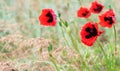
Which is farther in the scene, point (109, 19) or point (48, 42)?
point (48, 42)

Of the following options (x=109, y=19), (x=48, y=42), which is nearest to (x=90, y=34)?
(x=109, y=19)

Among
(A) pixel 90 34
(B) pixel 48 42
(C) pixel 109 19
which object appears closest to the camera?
(A) pixel 90 34

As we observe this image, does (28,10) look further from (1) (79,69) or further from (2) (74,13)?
(1) (79,69)

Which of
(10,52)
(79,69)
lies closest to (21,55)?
(10,52)

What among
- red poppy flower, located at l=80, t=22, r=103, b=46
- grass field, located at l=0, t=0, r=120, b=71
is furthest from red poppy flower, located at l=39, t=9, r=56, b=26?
red poppy flower, located at l=80, t=22, r=103, b=46

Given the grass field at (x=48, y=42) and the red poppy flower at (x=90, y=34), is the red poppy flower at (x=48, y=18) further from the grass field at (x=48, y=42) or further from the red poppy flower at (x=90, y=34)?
the red poppy flower at (x=90, y=34)

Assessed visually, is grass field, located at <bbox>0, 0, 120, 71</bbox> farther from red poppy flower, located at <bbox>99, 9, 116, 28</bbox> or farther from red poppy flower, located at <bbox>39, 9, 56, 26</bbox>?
red poppy flower, located at <bbox>99, 9, 116, 28</bbox>

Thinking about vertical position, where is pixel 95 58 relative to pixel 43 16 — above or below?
below

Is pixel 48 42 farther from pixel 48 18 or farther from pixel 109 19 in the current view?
pixel 109 19
